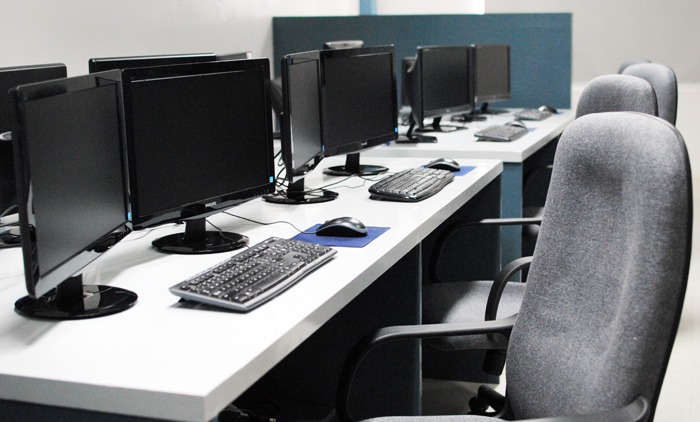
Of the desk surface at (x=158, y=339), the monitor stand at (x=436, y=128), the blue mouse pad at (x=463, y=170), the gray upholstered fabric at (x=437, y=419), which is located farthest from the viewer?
the monitor stand at (x=436, y=128)

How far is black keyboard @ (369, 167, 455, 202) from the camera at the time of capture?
2605 millimetres

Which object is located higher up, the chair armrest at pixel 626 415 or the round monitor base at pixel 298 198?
the round monitor base at pixel 298 198

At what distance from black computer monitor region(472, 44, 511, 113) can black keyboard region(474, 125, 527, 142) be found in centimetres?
99

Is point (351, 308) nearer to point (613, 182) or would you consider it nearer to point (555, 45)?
point (613, 182)

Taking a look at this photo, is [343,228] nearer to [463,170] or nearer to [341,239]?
[341,239]

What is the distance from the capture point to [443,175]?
2.91 m

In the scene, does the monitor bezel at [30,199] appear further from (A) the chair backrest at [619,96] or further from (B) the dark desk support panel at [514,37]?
(B) the dark desk support panel at [514,37]

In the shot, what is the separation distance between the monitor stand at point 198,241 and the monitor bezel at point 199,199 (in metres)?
0.04

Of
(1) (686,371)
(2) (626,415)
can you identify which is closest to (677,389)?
(1) (686,371)

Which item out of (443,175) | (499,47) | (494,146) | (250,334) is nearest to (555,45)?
(499,47)

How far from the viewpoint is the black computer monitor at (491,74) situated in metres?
5.24

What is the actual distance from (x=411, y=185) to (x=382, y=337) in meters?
1.10

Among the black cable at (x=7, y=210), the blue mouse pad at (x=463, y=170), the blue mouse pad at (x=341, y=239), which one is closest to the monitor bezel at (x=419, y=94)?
the blue mouse pad at (x=463, y=170)

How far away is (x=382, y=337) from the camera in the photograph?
5.49 ft
